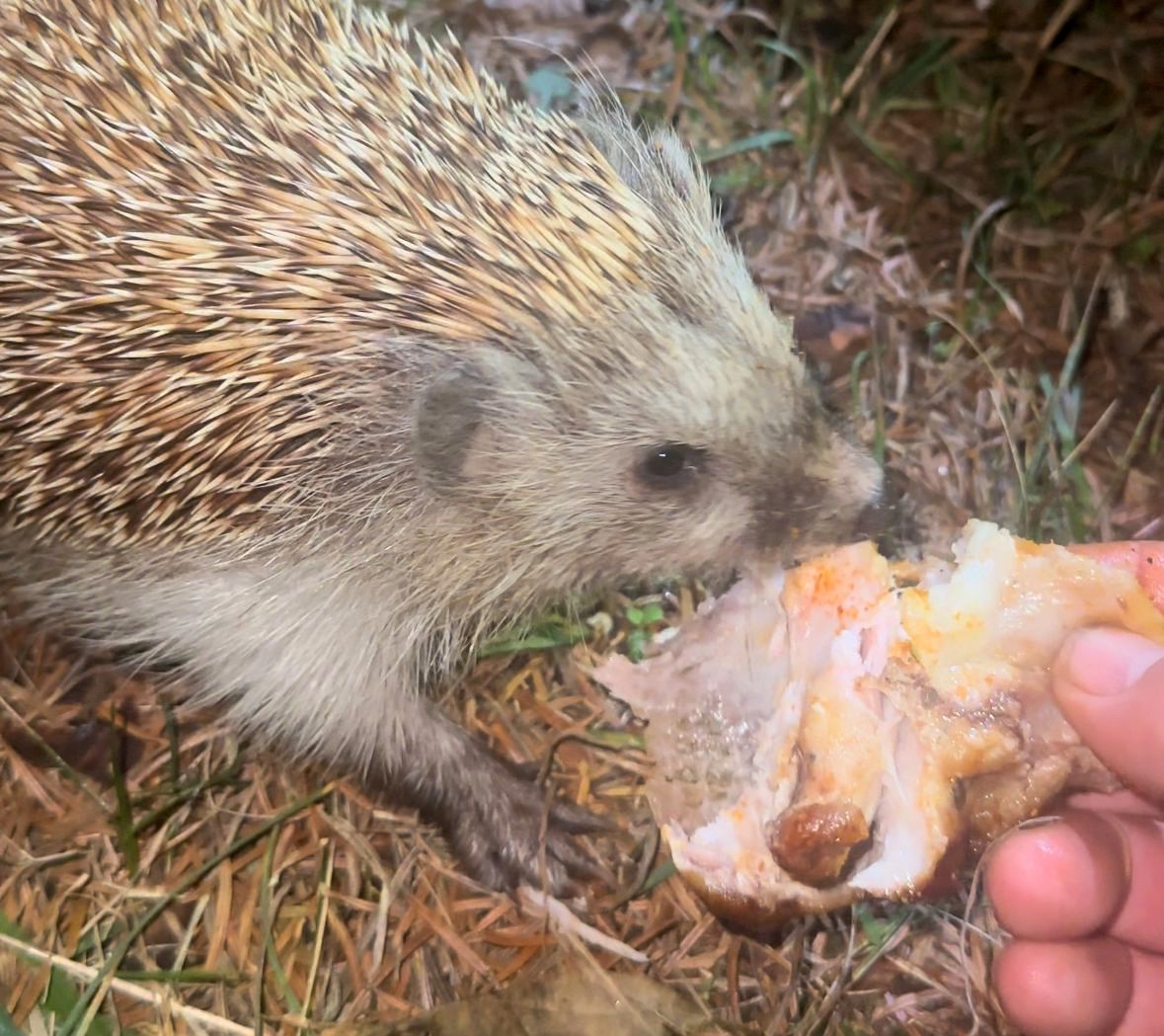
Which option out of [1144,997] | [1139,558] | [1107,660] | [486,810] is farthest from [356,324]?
[1144,997]

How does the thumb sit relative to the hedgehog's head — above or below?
below

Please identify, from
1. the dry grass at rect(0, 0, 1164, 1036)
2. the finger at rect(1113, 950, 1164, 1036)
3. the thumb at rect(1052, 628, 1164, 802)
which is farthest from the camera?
the dry grass at rect(0, 0, 1164, 1036)

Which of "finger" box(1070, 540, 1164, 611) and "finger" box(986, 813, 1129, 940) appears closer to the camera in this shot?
"finger" box(986, 813, 1129, 940)

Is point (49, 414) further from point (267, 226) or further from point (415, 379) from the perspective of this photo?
point (415, 379)

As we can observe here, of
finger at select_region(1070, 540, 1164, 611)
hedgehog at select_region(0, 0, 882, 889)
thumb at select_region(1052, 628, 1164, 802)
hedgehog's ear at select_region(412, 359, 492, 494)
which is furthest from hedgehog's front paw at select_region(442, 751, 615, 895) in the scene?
finger at select_region(1070, 540, 1164, 611)

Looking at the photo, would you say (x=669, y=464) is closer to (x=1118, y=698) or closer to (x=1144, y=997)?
(x=1118, y=698)

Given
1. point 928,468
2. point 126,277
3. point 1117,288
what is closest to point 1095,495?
point 928,468

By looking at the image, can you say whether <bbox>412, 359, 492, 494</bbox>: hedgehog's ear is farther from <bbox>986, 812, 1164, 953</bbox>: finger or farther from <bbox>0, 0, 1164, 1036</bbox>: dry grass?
<bbox>986, 812, 1164, 953</bbox>: finger

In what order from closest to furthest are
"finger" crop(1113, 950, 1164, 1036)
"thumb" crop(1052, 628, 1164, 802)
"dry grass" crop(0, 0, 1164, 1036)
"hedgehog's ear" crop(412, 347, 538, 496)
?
"thumb" crop(1052, 628, 1164, 802) → "hedgehog's ear" crop(412, 347, 538, 496) → "finger" crop(1113, 950, 1164, 1036) → "dry grass" crop(0, 0, 1164, 1036)
